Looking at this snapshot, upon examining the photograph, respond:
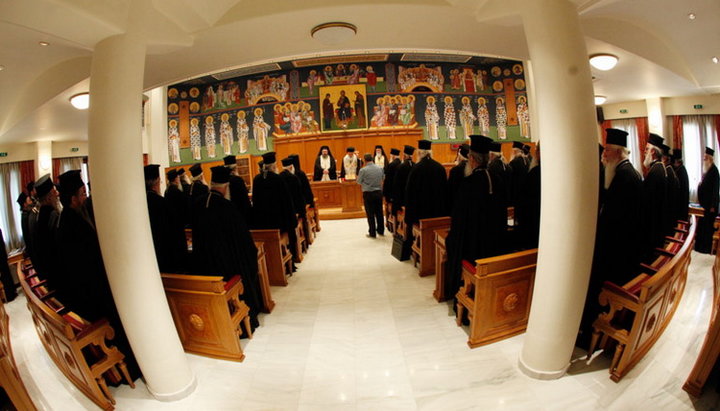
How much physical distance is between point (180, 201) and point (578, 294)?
17.4 ft

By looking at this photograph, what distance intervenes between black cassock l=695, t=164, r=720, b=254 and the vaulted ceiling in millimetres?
2693

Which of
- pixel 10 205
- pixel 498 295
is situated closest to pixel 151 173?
pixel 498 295

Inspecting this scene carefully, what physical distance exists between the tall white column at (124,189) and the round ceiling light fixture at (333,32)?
62.2 inches

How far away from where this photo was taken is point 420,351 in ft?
10.0

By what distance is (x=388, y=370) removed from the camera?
111 inches

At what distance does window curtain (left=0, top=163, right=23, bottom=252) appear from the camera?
9172mm

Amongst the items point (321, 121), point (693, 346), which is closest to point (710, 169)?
point (693, 346)

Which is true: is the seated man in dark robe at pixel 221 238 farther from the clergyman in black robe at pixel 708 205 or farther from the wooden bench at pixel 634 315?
the clergyman in black robe at pixel 708 205

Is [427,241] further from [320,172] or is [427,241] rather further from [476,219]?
[320,172]

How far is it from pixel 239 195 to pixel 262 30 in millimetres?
2829

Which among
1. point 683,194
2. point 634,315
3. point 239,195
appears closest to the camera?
point 634,315

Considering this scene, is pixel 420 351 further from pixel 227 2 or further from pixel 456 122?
pixel 456 122

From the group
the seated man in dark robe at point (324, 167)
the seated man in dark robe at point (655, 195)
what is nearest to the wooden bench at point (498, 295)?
the seated man in dark robe at point (655, 195)

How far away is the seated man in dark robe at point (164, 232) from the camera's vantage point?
148 inches
